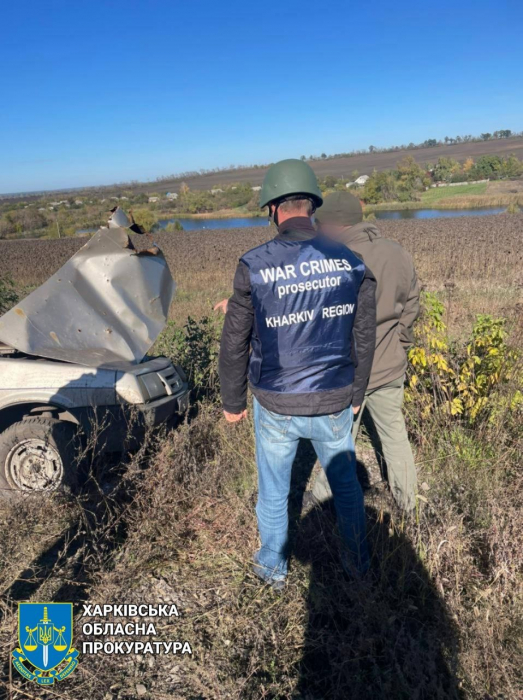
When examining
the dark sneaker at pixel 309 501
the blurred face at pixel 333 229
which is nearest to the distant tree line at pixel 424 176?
the blurred face at pixel 333 229

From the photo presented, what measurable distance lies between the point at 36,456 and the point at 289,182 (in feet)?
9.04

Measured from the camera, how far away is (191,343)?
4.94m

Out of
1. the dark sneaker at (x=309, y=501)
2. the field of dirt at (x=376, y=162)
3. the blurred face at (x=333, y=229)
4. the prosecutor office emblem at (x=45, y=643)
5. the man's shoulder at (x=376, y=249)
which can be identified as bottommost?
the dark sneaker at (x=309, y=501)

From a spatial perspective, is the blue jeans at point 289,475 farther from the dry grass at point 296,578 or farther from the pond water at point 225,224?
the pond water at point 225,224

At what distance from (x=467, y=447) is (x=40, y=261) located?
21872 mm

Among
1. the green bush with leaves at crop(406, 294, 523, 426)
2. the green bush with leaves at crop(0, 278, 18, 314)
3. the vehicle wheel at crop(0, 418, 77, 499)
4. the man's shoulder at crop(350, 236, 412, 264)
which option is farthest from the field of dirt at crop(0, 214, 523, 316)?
the vehicle wheel at crop(0, 418, 77, 499)

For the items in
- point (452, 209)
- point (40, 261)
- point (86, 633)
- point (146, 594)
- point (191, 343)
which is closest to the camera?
point (86, 633)

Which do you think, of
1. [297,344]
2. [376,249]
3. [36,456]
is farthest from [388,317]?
[36,456]

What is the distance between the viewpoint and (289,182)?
2.07m

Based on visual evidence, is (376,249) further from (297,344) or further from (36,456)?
(36,456)

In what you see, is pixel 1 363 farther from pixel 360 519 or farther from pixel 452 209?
pixel 452 209

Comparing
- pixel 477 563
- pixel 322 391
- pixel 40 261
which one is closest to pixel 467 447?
pixel 477 563

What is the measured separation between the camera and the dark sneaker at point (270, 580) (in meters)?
2.48

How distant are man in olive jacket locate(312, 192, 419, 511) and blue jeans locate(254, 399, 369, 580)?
1.71ft
